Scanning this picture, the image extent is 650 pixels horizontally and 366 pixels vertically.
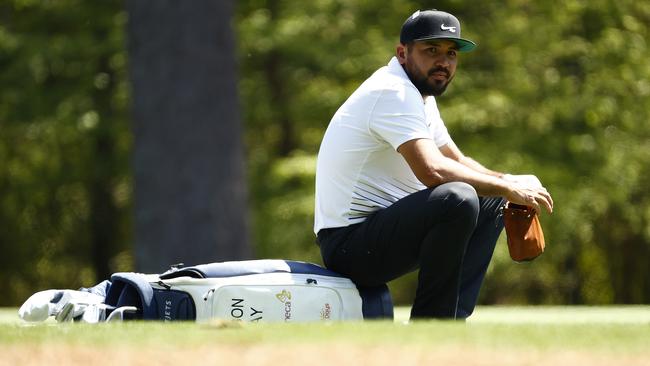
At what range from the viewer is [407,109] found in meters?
5.04

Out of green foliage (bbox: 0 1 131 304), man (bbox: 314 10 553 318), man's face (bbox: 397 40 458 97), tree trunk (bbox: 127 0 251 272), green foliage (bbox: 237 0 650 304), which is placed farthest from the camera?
green foliage (bbox: 0 1 131 304)

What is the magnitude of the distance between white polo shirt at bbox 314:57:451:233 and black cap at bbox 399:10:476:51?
6.3 inches

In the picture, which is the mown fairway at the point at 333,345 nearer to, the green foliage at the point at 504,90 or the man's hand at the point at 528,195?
the man's hand at the point at 528,195

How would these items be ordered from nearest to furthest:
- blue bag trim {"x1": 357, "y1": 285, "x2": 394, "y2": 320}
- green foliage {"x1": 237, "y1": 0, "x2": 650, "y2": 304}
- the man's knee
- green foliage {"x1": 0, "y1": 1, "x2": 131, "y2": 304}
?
the man's knee → blue bag trim {"x1": 357, "y1": 285, "x2": 394, "y2": 320} → green foliage {"x1": 237, "y1": 0, "x2": 650, "y2": 304} → green foliage {"x1": 0, "y1": 1, "x2": 131, "y2": 304}

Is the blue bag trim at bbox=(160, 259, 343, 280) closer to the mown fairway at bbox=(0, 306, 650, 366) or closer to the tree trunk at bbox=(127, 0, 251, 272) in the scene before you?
the mown fairway at bbox=(0, 306, 650, 366)

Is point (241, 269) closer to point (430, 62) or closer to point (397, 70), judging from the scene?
point (397, 70)

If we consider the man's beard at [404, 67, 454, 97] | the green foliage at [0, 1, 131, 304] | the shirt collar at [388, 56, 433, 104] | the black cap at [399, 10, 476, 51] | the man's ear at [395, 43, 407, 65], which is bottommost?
the green foliage at [0, 1, 131, 304]

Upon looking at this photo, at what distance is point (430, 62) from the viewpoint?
17.4 ft

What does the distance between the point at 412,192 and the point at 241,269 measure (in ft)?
2.60

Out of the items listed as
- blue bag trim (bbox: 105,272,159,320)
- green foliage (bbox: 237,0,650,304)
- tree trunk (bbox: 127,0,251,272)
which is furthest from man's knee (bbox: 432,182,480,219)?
green foliage (bbox: 237,0,650,304)

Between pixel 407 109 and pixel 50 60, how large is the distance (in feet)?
30.9

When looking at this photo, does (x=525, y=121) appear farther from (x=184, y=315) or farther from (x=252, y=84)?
(x=184, y=315)

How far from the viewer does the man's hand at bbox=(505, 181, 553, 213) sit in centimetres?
504

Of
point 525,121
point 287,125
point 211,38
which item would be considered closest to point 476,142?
point 525,121
